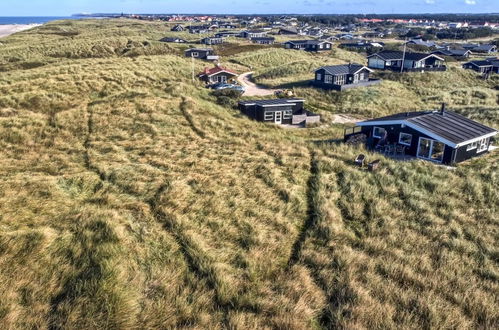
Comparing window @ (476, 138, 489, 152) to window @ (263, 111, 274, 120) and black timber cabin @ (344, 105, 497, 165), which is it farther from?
window @ (263, 111, 274, 120)

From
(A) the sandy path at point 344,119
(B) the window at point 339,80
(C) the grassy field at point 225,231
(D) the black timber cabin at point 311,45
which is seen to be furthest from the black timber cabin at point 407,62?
(C) the grassy field at point 225,231

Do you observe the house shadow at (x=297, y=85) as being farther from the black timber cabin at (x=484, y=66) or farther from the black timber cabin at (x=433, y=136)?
the black timber cabin at (x=484, y=66)

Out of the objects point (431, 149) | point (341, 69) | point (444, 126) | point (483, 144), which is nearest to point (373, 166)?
point (431, 149)

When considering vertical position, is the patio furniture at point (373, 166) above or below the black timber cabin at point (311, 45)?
below

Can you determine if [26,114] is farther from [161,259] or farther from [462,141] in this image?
[462,141]

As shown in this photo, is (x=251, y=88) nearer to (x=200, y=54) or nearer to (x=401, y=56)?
(x=200, y=54)

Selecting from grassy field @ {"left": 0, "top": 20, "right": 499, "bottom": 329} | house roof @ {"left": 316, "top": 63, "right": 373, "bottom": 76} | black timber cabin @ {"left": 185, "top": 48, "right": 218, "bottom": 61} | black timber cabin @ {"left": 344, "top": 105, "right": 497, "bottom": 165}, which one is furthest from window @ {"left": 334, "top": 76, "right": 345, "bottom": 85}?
black timber cabin @ {"left": 185, "top": 48, "right": 218, "bottom": 61}
